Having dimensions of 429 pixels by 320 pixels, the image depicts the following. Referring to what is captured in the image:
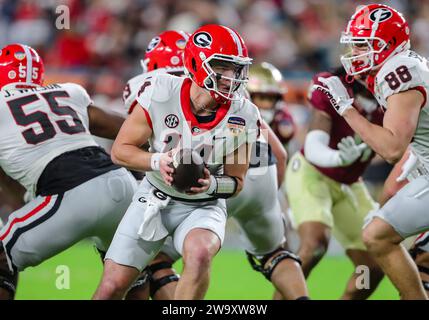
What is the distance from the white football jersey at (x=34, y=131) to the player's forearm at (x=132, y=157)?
0.65m

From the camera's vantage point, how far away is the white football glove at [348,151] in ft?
17.8

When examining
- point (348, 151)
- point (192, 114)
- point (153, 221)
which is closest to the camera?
point (153, 221)

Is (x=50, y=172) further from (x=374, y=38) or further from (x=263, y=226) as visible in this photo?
(x=374, y=38)

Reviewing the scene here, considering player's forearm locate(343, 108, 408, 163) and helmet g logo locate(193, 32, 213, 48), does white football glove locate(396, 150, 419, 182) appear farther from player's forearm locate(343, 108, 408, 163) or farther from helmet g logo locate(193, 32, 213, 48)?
helmet g logo locate(193, 32, 213, 48)

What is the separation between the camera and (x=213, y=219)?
4.22 meters

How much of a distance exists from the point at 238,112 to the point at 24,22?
25.9ft

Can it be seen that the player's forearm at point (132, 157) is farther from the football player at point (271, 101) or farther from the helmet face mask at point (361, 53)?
the football player at point (271, 101)

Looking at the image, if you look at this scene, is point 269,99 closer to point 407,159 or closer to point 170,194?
point 407,159

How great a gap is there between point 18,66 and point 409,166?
7.74 ft

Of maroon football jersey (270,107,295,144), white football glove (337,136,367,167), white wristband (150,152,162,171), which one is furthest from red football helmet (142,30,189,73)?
white wristband (150,152,162,171)

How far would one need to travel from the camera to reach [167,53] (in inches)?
215

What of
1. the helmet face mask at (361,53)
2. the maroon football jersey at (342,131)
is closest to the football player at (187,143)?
the helmet face mask at (361,53)

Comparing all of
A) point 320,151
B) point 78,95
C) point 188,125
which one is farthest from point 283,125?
point 188,125
